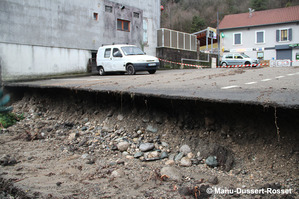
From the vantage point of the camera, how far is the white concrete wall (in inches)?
523

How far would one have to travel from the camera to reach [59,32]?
15.8 meters

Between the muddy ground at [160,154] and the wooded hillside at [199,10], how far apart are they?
184 feet

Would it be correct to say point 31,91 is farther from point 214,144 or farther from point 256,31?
point 256,31

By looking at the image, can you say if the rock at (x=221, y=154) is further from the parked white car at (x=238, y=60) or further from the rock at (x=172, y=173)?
the parked white car at (x=238, y=60)

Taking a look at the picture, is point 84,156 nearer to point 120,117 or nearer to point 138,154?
point 138,154

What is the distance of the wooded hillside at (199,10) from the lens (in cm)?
5684

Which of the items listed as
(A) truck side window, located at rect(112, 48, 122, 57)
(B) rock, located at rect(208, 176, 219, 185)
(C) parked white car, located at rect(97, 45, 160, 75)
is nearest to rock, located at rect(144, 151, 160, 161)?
(B) rock, located at rect(208, 176, 219, 185)

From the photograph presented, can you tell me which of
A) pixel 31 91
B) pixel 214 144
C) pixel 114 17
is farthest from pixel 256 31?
pixel 214 144

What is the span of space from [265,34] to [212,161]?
3813 cm

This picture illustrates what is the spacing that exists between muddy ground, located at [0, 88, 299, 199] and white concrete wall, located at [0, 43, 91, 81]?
771cm

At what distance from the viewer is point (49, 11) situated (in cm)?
1523

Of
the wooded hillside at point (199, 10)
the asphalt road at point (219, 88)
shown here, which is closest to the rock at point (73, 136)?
the asphalt road at point (219, 88)

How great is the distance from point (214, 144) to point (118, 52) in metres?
11.5

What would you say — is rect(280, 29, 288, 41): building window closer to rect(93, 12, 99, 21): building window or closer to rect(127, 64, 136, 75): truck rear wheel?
rect(93, 12, 99, 21): building window
